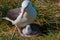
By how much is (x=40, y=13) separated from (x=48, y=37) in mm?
899

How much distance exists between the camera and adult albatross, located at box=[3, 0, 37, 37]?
14.7 ft

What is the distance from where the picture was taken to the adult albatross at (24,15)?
448 centimetres

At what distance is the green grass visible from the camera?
→ 15.3 feet

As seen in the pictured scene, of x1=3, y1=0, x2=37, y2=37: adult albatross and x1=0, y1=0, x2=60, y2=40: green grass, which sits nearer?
x1=3, y1=0, x2=37, y2=37: adult albatross

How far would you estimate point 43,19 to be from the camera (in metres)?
5.13

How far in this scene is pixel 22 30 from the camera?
4.87 meters

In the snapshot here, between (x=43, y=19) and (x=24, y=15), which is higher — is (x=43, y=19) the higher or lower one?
the lower one

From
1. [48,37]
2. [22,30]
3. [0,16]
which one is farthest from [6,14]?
[48,37]

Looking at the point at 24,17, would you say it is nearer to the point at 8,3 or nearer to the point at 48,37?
the point at 48,37

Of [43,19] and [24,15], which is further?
[43,19]

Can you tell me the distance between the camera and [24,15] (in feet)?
15.0

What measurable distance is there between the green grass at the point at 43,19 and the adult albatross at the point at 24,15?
0.20 meters

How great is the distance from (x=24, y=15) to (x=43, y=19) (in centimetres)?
66

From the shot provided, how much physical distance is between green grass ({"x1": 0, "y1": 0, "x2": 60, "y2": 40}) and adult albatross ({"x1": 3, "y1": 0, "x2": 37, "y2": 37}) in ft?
0.64
